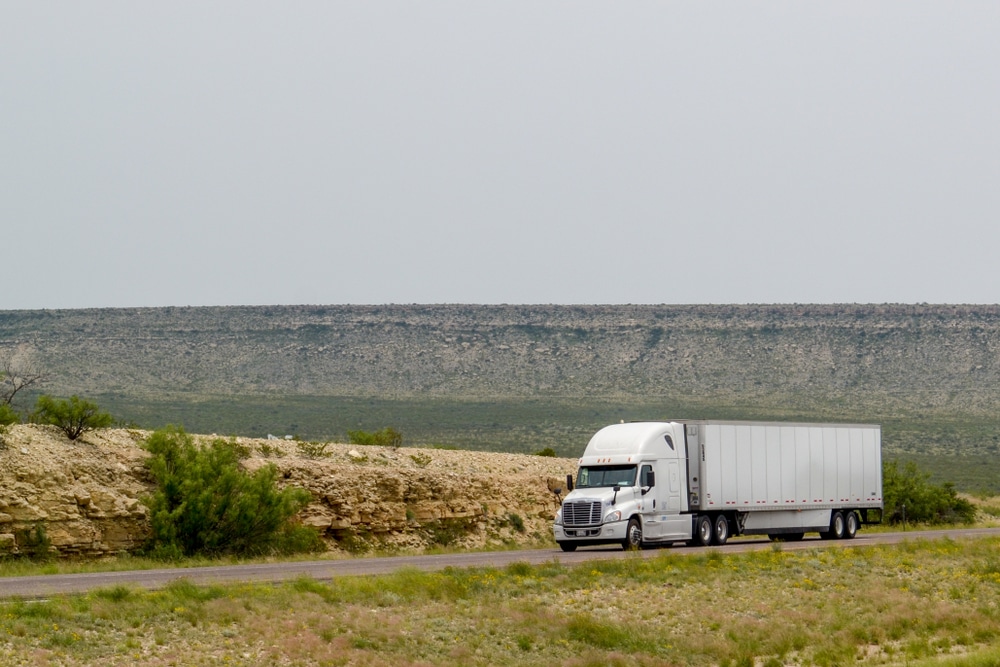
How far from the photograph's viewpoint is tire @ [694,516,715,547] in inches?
1432

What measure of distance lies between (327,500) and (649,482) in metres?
8.59

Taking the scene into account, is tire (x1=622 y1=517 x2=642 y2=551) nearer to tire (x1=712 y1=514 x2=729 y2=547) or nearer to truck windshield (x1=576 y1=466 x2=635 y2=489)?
truck windshield (x1=576 y1=466 x2=635 y2=489)

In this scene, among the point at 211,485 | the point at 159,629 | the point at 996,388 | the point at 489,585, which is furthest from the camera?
the point at 996,388

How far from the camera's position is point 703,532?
36.6 meters

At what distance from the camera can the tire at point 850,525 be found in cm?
4194

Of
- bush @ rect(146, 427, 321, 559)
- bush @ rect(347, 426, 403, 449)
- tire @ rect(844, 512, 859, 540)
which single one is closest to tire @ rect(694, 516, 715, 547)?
tire @ rect(844, 512, 859, 540)

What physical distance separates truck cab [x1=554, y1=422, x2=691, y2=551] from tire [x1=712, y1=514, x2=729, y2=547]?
1.54 m

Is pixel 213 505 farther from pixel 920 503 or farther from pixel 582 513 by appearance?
pixel 920 503

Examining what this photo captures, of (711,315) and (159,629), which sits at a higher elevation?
(711,315)

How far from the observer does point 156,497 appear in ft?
103

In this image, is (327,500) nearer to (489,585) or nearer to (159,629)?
(489,585)

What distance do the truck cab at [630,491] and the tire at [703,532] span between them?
520 millimetres

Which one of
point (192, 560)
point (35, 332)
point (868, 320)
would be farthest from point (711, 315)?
point (192, 560)

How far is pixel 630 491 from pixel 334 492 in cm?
801
